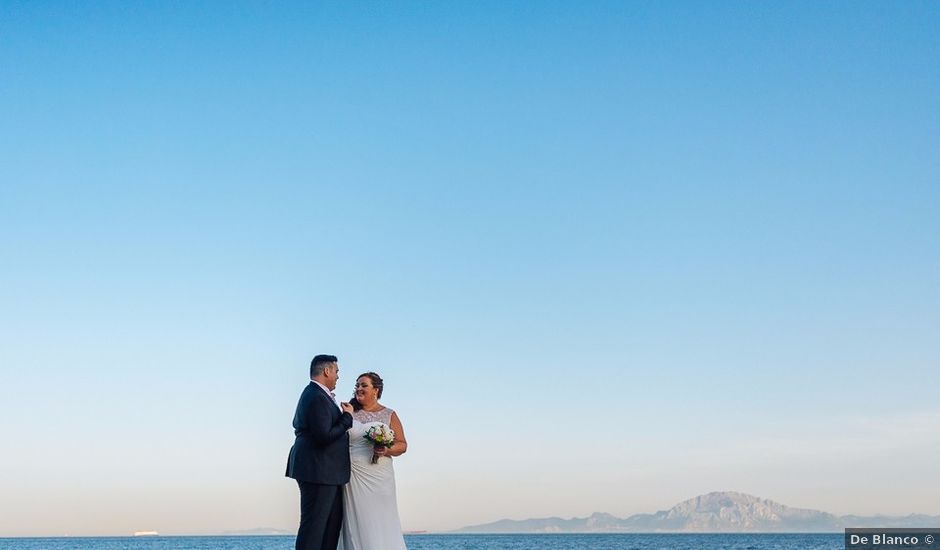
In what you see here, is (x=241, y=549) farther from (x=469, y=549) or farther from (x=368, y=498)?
(x=368, y=498)

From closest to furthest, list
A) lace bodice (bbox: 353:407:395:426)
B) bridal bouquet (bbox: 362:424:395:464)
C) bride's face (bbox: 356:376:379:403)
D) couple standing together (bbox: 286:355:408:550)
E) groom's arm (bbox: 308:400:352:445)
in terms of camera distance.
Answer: groom's arm (bbox: 308:400:352:445), couple standing together (bbox: 286:355:408:550), bridal bouquet (bbox: 362:424:395:464), lace bodice (bbox: 353:407:395:426), bride's face (bbox: 356:376:379:403)

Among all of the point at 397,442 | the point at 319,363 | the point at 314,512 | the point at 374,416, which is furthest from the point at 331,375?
the point at 314,512

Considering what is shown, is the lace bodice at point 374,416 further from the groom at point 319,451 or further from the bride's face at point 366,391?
the groom at point 319,451

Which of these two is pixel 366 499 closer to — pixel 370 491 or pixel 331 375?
pixel 370 491

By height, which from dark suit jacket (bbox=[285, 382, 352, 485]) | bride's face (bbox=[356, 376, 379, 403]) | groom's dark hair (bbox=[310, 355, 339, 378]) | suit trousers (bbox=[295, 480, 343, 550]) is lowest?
suit trousers (bbox=[295, 480, 343, 550])

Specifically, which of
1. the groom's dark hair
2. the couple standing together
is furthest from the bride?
the groom's dark hair

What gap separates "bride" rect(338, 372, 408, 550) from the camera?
967 cm

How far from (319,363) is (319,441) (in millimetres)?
708

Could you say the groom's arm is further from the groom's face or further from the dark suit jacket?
the groom's face

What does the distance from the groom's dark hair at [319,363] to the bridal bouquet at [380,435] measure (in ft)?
2.49

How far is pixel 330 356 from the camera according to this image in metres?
9.38

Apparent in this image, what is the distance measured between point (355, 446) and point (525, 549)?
112 m

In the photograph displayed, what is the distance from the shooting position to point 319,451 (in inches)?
362

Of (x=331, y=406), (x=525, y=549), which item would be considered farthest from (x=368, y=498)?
(x=525, y=549)
